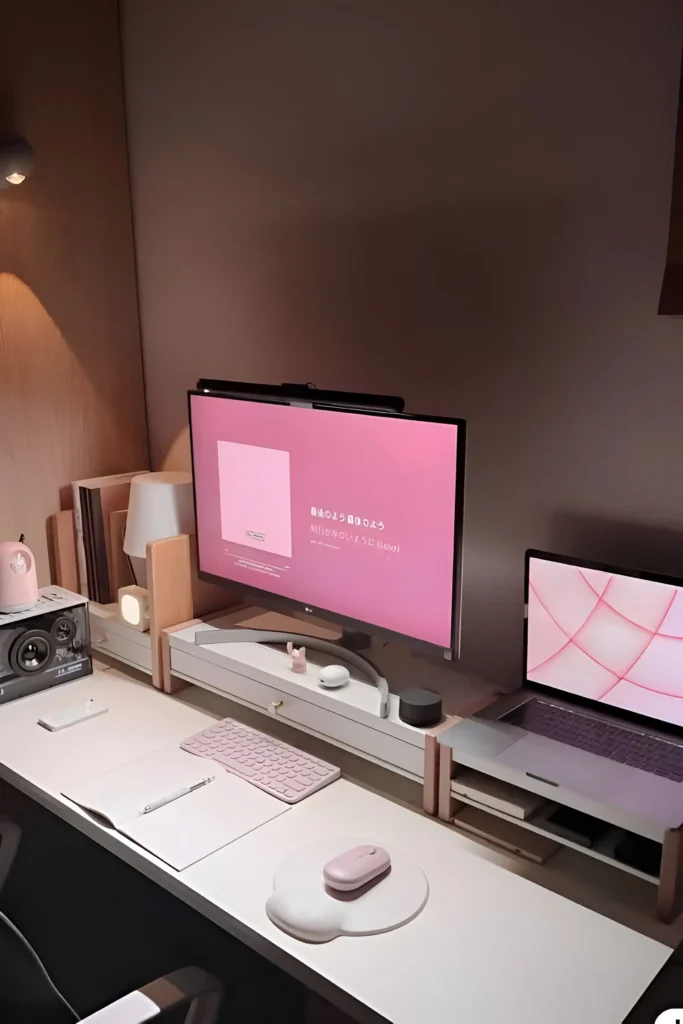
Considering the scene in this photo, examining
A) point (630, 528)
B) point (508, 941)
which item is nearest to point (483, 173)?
point (630, 528)

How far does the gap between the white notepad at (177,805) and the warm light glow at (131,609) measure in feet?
1.42

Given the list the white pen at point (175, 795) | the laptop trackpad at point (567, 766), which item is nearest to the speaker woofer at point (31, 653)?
the white pen at point (175, 795)

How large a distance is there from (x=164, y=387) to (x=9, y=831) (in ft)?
4.03

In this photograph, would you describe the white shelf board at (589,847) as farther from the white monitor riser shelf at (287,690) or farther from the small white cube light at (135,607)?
the small white cube light at (135,607)

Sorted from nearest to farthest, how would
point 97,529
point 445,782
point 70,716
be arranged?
1. point 445,782
2. point 70,716
3. point 97,529

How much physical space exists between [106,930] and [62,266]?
5.35ft

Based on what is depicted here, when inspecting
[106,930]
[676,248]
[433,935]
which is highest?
[676,248]

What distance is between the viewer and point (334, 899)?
1235 millimetres

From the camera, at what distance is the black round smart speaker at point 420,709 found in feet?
4.83

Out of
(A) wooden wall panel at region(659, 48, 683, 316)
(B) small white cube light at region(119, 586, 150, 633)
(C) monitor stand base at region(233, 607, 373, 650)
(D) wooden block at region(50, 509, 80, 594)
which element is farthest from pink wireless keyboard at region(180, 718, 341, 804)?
(A) wooden wall panel at region(659, 48, 683, 316)

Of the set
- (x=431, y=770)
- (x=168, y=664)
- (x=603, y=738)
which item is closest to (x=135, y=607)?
(x=168, y=664)

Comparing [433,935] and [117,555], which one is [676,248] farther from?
[117,555]

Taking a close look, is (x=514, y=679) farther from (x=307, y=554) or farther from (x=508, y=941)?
(x=508, y=941)

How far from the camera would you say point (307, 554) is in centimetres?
176
